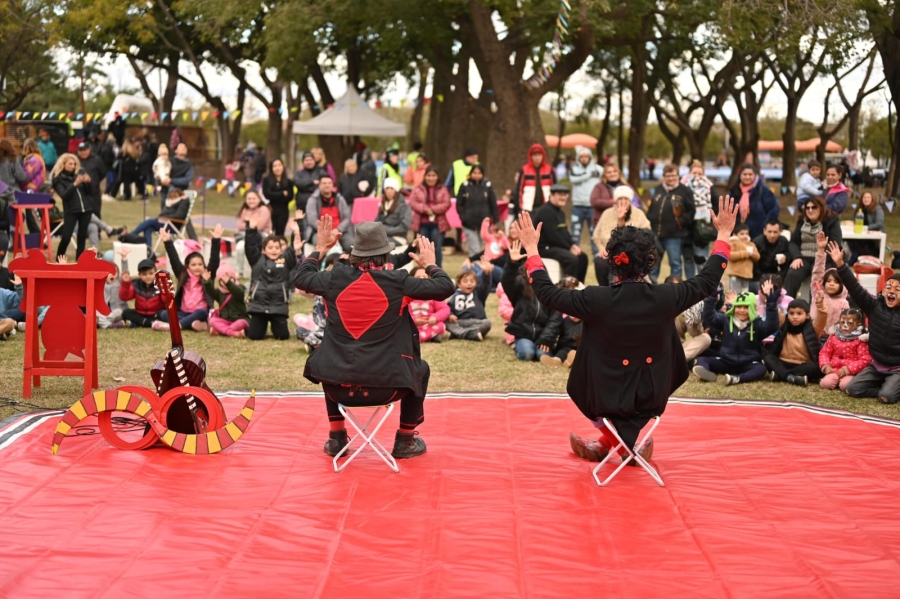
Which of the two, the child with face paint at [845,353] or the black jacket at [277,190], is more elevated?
the black jacket at [277,190]

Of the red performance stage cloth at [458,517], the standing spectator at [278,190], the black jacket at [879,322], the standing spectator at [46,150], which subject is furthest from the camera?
A: the standing spectator at [46,150]

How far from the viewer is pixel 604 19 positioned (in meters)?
20.1

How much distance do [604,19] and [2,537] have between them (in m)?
17.2

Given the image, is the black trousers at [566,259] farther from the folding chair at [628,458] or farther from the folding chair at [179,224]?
the folding chair at [628,458]

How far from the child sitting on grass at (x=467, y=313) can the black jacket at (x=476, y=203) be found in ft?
13.1

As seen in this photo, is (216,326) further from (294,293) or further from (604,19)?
(604,19)

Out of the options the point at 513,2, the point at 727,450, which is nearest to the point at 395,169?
the point at 513,2

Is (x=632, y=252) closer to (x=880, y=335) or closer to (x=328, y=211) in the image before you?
(x=880, y=335)

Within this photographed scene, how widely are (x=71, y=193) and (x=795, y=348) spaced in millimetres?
9400

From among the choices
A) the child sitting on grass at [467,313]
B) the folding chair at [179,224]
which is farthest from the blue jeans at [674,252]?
the folding chair at [179,224]

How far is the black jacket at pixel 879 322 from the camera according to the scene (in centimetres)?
789

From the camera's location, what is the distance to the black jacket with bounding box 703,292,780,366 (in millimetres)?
8680

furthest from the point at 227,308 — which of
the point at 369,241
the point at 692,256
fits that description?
the point at 692,256

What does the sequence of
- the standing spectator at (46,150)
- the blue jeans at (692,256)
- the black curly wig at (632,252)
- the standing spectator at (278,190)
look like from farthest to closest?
1. the standing spectator at (46,150)
2. the standing spectator at (278,190)
3. the blue jeans at (692,256)
4. the black curly wig at (632,252)
